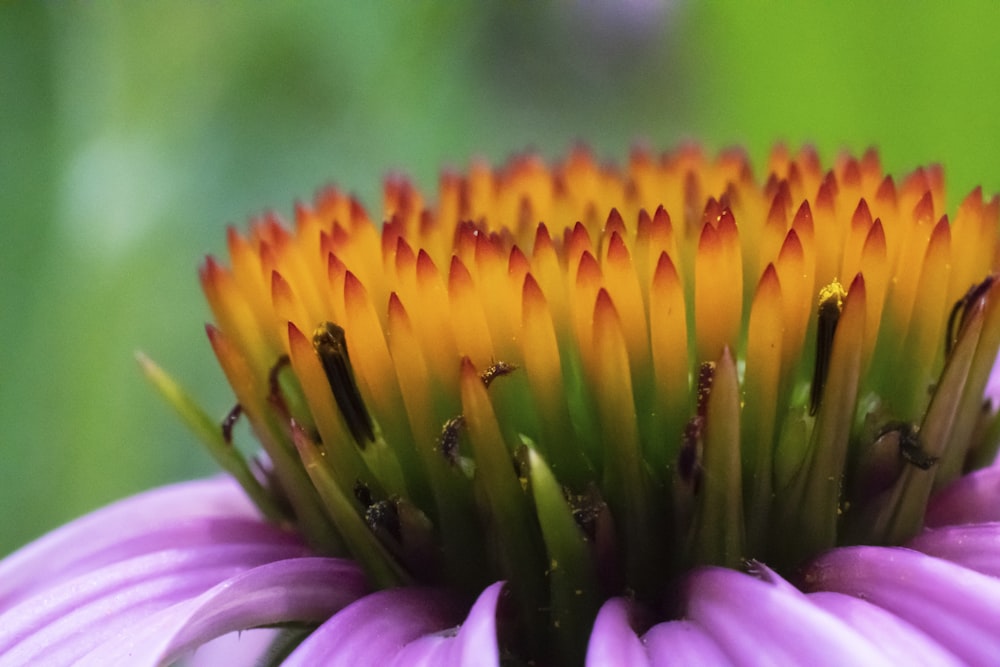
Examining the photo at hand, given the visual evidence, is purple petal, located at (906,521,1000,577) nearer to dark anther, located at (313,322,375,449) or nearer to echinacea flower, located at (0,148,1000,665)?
echinacea flower, located at (0,148,1000,665)

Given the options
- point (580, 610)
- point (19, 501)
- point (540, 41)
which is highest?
point (540, 41)

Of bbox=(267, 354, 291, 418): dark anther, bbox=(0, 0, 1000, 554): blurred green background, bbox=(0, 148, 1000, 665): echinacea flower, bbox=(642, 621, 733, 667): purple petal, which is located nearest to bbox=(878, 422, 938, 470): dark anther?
bbox=(0, 148, 1000, 665): echinacea flower

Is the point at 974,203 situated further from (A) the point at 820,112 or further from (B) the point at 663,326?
(A) the point at 820,112

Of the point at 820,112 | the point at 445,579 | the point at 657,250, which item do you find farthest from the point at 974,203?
the point at 820,112

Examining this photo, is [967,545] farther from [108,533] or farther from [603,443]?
[108,533]

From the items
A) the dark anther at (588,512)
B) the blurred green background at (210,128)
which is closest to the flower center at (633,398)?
the dark anther at (588,512)

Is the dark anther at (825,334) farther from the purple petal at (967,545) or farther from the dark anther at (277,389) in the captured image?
the dark anther at (277,389)

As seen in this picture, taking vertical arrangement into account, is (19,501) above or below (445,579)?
below
